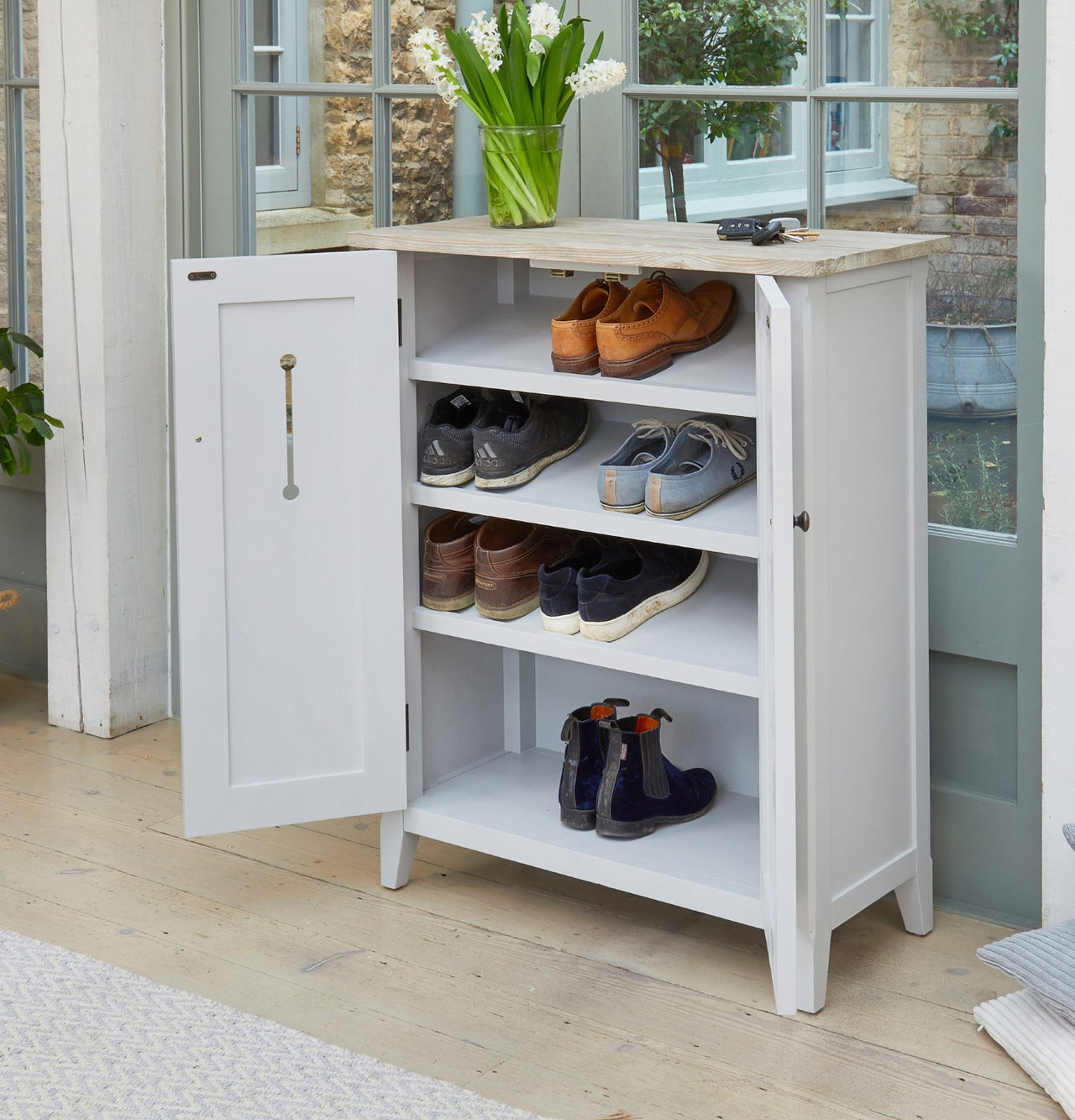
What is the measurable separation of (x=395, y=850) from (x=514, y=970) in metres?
0.35

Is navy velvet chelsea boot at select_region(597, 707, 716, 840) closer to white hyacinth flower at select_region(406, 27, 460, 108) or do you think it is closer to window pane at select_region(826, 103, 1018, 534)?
window pane at select_region(826, 103, 1018, 534)

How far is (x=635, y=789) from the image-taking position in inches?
94.1

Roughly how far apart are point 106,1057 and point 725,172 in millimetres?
1653

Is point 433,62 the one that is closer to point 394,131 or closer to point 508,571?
point 394,131

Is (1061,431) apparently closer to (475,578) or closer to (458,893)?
(475,578)

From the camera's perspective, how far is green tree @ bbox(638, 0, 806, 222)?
2.42 m

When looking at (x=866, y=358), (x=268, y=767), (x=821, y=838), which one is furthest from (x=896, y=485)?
(x=268, y=767)

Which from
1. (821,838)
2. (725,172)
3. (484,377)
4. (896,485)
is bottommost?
(821,838)

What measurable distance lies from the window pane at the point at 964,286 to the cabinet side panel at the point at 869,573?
0.15 metres

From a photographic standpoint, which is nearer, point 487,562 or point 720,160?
point 487,562

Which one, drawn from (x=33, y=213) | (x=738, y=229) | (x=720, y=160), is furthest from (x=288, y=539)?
(x=33, y=213)

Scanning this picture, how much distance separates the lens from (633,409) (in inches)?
101

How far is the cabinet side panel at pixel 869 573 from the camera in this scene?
2068 mm

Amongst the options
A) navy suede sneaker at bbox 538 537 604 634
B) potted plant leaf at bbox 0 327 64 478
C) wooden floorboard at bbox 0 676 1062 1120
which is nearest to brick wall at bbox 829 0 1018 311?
navy suede sneaker at bbox 538 537 604 634
